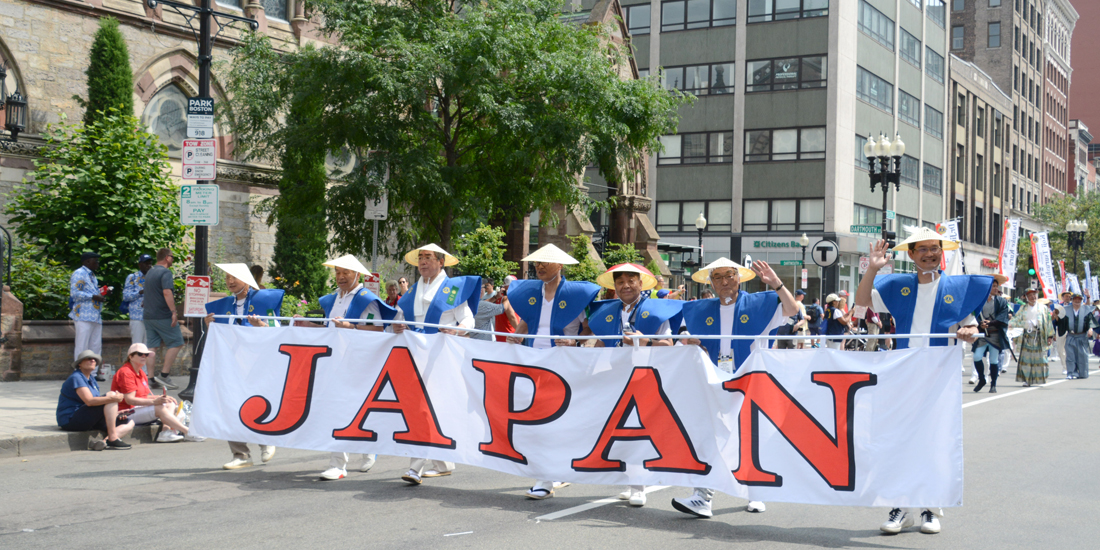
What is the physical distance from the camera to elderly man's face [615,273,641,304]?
26.8 feet

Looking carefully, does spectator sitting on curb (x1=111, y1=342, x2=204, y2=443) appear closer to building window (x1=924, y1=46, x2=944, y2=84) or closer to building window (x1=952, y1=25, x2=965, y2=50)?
building window (x1=924, y1=46, x2=944, y2=84)

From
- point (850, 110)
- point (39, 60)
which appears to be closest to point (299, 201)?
point (39, 60)

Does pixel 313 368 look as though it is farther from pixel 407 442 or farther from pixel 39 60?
pixel 39 60

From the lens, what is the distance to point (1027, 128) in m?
78.3

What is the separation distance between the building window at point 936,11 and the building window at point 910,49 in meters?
2.60

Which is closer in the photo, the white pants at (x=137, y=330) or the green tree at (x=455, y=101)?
the white pants at (x=137, y=330)

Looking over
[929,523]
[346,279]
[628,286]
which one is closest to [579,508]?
[628,286]

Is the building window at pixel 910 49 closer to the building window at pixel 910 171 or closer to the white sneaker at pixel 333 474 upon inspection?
the building window at pixel 910 171

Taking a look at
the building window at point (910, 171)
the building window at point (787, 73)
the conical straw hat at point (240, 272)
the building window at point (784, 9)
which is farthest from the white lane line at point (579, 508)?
the building window at point (910, 171)

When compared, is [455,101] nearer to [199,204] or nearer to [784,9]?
[199,204]

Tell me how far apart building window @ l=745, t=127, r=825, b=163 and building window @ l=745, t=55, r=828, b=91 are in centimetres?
212

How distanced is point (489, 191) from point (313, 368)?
377 inches

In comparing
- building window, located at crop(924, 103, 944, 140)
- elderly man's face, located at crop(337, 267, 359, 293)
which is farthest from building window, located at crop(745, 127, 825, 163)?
elderly man's face, located at crop(337, 267, 359, 293)

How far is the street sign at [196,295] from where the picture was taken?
481 inches
